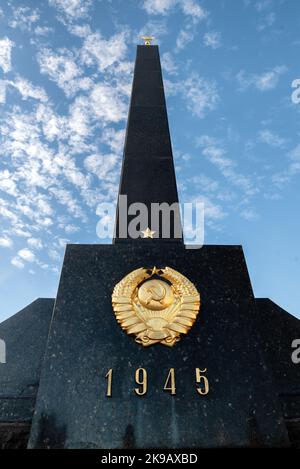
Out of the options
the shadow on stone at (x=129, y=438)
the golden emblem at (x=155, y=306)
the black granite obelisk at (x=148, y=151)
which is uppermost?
the black granite obelisk at (x=148, y=151)

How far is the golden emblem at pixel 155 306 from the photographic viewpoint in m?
4.03

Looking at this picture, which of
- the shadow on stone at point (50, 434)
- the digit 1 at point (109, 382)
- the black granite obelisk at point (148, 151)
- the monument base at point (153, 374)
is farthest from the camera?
the black granite obelisk at point (148, 151)

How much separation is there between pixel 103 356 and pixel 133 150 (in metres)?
4.25

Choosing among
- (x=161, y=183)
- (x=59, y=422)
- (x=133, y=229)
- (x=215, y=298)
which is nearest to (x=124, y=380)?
(x=59, y=422)

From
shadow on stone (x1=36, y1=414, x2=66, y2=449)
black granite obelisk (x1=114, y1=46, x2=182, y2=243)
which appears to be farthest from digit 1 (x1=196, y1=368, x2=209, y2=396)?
black granite obelisk (x1=114, y1=46, x2=182, y2=243)

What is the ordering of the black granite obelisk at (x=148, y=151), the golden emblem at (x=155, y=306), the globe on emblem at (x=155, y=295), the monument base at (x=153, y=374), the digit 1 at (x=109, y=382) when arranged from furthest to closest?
the black granite obelisk at (x=148, y=151) < the globe on emblem at (x=155, y=295) < the golden emblem at (x=155, y=306) < the digit 1 at (x=109, y=382) < the monument base at (x=153, y=374)

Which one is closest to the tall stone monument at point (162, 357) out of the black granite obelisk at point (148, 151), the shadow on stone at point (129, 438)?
the shadow on stone at point (129, 438)

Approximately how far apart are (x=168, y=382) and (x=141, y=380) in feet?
1.00

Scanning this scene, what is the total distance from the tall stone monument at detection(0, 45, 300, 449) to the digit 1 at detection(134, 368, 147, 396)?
0.03 feet

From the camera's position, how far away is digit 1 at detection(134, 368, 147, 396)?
3.71 m

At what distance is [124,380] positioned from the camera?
149 inches

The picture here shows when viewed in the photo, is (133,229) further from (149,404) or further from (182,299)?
(149,404)

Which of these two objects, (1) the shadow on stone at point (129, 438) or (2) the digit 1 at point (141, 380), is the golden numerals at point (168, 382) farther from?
(1) the shadow on stone at point (129, 438)

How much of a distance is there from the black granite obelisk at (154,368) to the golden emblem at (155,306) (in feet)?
0.35
